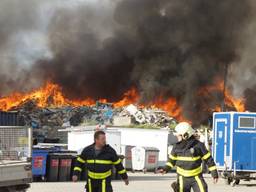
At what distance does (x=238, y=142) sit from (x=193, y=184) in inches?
506

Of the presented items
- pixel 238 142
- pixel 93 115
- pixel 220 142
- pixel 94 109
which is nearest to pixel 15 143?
pixel 238 142

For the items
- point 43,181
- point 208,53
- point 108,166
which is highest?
point 208,53

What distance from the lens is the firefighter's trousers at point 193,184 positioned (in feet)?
36.4

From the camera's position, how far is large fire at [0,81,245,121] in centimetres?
5612

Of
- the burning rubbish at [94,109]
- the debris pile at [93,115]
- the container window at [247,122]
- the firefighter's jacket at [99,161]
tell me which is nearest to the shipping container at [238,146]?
the container window at [247,122]

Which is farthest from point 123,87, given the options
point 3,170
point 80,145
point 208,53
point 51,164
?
point 3,170

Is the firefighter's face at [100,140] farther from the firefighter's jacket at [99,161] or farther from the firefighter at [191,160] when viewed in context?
the firefighter at [191,160]

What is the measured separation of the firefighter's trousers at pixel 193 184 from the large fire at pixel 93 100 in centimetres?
4474

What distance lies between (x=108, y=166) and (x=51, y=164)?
1401 cm

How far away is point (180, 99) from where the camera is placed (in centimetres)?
5709

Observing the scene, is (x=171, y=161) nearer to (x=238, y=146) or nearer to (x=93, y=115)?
(x=238, y=146)

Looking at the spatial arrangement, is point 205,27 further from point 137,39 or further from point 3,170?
point 3,170

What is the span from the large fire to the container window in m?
32.6

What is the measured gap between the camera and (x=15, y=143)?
13680 mm
